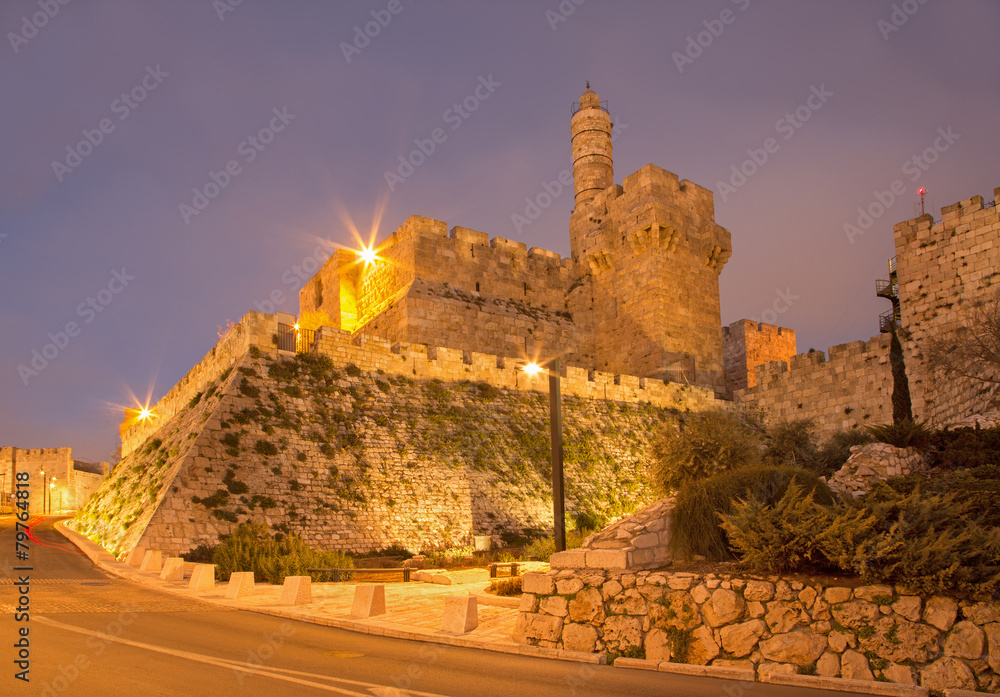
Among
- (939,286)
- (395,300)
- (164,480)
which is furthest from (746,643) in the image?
(395,300)

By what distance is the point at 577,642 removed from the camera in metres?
6.49

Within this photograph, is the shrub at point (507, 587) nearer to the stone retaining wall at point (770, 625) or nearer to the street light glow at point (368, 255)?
the stone retaining wall at point (770, 625)

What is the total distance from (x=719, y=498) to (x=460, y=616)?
116 inches

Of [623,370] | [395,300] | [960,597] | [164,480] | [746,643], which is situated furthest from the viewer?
[623,370]

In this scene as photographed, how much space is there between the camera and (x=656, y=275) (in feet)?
78.9

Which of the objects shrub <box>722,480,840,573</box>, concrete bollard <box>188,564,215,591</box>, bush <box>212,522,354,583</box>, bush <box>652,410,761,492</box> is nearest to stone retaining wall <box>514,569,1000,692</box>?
shrub <box>722,480,840,573</box>

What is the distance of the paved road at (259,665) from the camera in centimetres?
510

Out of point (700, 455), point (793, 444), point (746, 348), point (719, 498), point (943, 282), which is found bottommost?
point (719, 498)

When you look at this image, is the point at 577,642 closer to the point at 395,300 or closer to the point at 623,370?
the point at 395,300

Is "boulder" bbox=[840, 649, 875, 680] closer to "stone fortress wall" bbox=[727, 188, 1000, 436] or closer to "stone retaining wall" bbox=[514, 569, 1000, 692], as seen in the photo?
"stone retaining wall" bbox=[514, 569, 1000, 692]

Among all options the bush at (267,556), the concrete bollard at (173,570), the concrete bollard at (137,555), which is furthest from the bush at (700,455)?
the concrete bollard at (137,555)

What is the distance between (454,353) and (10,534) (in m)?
13.4

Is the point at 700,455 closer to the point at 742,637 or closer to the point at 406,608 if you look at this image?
the point at 406,608

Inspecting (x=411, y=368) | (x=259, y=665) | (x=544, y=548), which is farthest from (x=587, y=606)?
(x=411, y=368)
